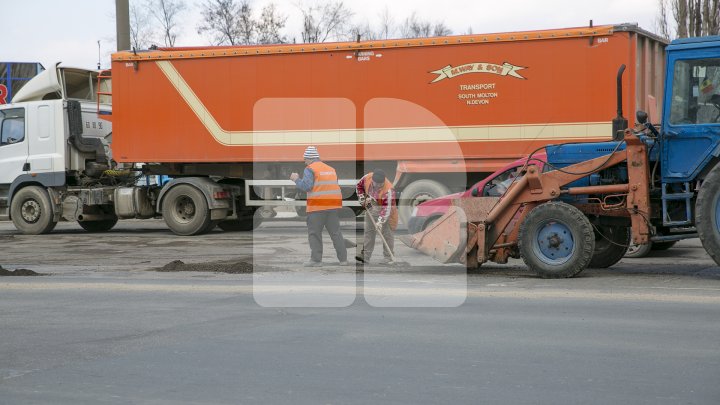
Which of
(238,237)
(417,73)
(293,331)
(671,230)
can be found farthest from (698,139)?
A: (238,237)

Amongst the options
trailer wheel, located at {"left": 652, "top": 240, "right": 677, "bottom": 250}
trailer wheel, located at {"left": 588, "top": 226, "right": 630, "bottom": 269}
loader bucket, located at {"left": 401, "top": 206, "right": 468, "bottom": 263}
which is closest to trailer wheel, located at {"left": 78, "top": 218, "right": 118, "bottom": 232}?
loader bucket, located at {"left": 401, "top": 206, "right": 468, "bottom": 263}

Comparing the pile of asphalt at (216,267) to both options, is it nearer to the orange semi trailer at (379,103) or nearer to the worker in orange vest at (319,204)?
the worker in orange vest at (319,204)

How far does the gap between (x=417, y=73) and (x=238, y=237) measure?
4859mm

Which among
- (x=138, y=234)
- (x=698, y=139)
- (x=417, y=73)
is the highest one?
(x=417, y=73)

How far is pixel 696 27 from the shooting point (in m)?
26.6

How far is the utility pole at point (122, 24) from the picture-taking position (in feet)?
91.1

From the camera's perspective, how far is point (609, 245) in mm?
12445

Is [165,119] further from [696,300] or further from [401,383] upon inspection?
[401,383]

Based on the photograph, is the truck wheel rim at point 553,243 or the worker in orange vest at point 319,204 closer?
the truck wheel rim at point 553,243

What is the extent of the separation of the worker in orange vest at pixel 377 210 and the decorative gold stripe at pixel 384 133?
446 centimetres

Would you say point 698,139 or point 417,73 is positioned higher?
point 417,73

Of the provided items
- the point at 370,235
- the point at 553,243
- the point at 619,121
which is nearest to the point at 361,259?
the point at 370,235

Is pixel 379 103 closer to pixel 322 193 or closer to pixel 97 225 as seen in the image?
pixel 322 193

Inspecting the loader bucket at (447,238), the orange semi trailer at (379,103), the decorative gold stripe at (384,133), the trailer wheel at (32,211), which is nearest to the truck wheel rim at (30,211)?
the trailer wheel at (32,211)
